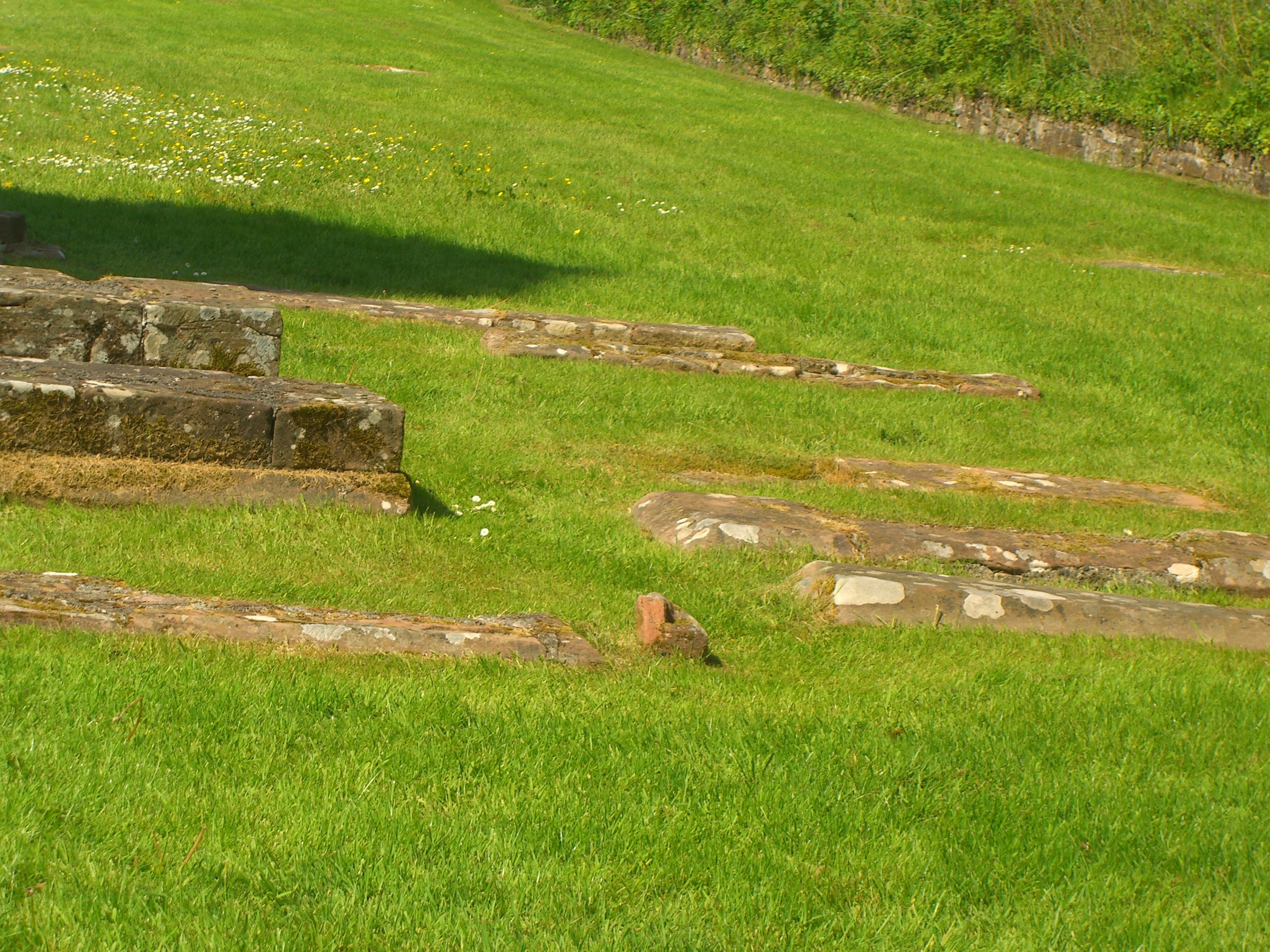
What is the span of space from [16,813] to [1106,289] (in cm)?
1358

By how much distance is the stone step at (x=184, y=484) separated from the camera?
5.46 m

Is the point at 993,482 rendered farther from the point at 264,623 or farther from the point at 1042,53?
the point at 1042,53

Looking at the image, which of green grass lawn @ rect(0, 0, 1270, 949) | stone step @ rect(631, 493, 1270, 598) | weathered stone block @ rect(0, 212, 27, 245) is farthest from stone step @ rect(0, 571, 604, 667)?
weathered stone block @ rect(0, 212, 27, 245)

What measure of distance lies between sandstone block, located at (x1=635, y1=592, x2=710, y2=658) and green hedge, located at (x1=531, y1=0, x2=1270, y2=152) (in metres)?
18.9

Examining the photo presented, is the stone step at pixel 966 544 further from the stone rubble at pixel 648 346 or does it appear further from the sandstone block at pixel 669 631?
the stone rubble at pixel 648 346

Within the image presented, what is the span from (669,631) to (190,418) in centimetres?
254

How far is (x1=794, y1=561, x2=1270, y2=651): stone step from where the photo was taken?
17.3 feet

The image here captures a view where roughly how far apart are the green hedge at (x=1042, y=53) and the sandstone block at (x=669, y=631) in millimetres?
18949

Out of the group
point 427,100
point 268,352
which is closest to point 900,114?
point 427,100

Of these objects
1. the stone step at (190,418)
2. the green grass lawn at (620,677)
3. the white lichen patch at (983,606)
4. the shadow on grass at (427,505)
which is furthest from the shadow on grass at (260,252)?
the white lichen patch at (983,606)

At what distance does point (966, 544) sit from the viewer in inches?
247

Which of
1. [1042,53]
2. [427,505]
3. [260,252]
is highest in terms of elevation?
[1042,53]

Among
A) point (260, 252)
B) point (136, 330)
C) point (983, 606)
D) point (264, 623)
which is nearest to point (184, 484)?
point (136, 330)

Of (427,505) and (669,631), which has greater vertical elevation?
(669,631)
